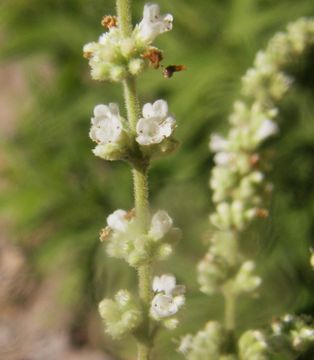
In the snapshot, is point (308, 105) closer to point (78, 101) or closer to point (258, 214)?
point (78, 101)

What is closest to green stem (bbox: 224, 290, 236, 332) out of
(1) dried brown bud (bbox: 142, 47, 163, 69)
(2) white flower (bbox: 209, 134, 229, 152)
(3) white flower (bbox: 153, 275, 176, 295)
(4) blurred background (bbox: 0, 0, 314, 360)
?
(3) white flower (bbox: 153, 275, 176, 295)

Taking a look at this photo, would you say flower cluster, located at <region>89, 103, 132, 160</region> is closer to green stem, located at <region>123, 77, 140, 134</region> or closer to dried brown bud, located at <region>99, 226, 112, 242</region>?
green stem, located at <region>123, 77, 140, 134</region>

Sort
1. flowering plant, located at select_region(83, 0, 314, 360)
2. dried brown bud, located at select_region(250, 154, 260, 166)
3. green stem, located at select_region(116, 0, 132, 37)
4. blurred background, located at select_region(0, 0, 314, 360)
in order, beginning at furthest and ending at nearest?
blurred background, located at select_region(0, 0, 314, 360) < dried brown bud, located at select_region(250, 154, 260, 166) < flowering plant, located at select_region(83, 0, 314, 360) < green stem, located at select_region(116, 0, 132, 37)

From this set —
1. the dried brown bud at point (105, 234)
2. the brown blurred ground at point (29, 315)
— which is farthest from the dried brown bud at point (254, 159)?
the brown blurred ground at point (29, 315)

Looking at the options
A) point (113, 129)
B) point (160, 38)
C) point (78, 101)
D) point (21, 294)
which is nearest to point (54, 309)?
point (21, 294)

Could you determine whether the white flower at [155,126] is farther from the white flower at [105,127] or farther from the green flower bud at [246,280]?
the green flower bud at [246,280]
